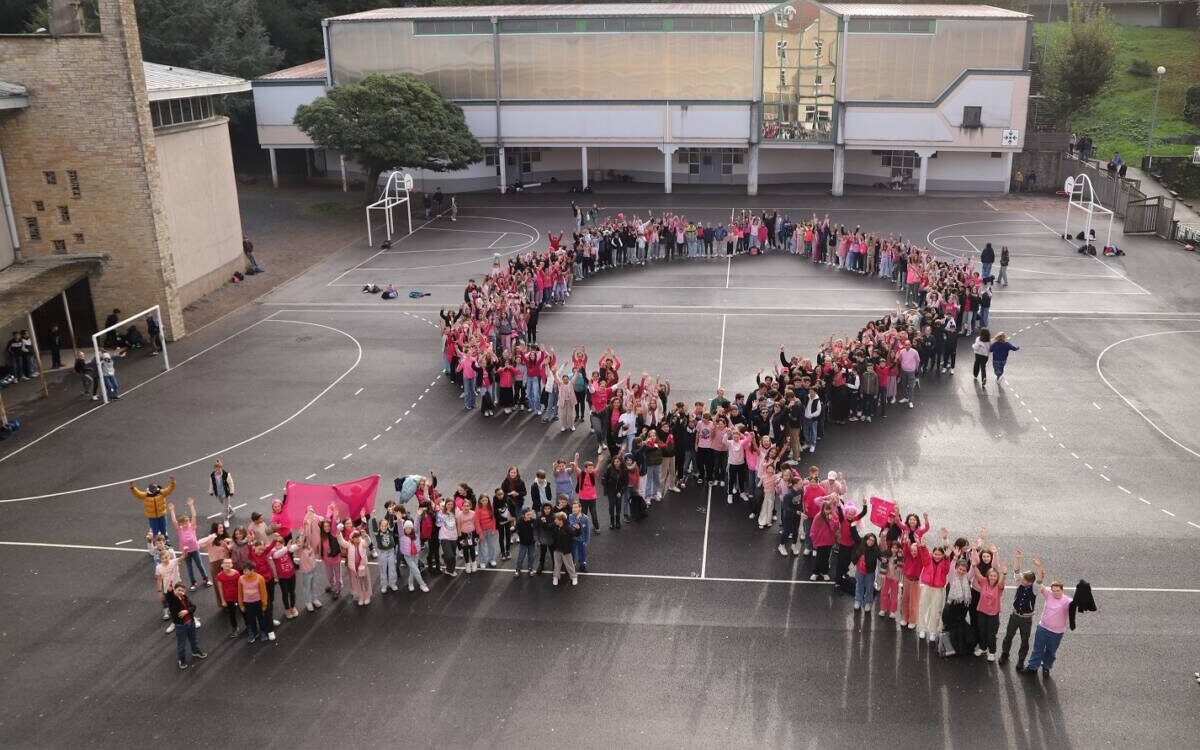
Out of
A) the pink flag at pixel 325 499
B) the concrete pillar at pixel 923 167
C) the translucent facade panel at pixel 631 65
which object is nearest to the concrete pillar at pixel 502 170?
the translucent facade panel at pixel 631 65

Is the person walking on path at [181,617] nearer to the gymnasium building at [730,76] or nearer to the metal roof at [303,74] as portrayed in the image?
the gymnasium building at [730,76]

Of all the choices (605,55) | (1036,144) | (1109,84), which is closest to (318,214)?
(605,55)

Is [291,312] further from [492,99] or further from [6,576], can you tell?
[492,99]

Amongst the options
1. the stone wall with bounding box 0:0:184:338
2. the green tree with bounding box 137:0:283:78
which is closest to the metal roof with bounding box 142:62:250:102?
the stone wall with bounding box 0:0:184:338

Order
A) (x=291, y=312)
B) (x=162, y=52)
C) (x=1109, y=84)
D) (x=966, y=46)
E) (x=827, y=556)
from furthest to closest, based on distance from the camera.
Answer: (x=1109, y=84)
(x=162, y=52)
(x=966, y=46)
(x=291, y=312)
(x=827, y=556)

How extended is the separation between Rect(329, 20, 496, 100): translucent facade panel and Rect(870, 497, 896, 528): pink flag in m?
43.4

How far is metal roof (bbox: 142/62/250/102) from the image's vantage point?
32450 mm

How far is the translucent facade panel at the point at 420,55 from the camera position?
178 ft

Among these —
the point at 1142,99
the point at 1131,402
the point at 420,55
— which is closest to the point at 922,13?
the point at 1142,99

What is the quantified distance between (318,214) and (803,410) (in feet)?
122

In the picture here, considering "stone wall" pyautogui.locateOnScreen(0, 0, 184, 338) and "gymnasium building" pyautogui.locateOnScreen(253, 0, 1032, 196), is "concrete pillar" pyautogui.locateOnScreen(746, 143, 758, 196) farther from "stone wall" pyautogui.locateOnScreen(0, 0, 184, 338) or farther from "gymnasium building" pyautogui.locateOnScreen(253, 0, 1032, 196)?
"stone wall" pyautogui.locateOnScreen(0, 0, 184, 338)

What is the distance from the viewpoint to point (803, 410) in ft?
70.7

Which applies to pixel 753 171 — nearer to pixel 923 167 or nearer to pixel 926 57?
pixel 923 167

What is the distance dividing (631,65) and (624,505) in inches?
1575
